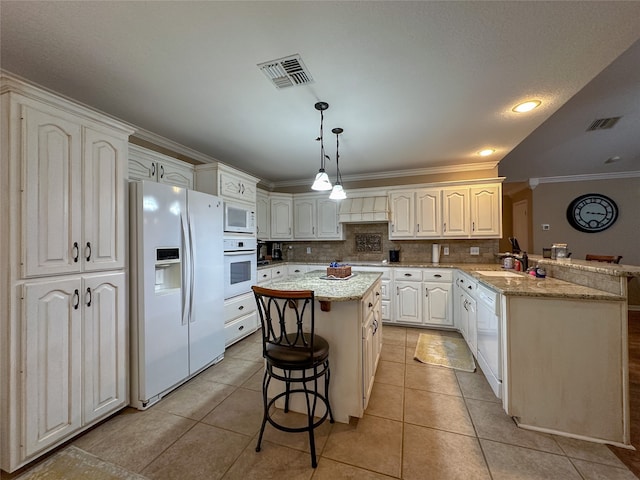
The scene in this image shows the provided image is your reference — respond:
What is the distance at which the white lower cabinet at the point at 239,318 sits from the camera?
3104 mm

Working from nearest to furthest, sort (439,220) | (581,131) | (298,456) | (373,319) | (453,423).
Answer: (298,456), (453,423), (373,319), (581,131), (439,220)

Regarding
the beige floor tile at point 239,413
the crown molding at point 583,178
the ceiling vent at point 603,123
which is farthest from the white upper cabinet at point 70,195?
the crown molding at point 583,178

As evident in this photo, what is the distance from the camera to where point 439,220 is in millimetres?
4047

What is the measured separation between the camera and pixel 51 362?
5.26ft

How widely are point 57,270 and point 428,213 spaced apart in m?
4.24

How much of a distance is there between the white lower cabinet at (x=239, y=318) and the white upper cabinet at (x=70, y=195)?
1.40m

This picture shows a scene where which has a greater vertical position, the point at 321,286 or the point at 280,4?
the point at 280,4

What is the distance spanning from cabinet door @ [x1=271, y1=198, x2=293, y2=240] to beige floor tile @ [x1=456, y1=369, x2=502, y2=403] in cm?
339

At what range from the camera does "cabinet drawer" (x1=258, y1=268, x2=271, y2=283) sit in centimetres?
389

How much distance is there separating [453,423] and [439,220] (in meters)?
2.87

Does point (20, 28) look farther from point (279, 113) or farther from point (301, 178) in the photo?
point (301, 178)

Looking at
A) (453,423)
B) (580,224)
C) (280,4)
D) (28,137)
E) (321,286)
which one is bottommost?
(453,423)

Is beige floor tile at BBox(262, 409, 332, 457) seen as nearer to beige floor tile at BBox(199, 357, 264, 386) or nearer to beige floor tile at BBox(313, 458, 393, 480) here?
beige floor tile at BBox(313, 458, 393, 480)

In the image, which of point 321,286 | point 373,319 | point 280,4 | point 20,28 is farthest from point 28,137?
point 373,319
